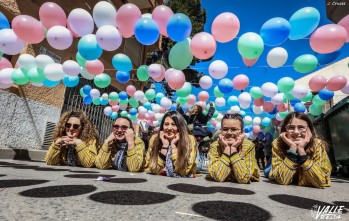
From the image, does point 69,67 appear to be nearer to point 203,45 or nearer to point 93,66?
point 93,66

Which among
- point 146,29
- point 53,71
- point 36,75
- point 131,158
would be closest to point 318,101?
point 146,29

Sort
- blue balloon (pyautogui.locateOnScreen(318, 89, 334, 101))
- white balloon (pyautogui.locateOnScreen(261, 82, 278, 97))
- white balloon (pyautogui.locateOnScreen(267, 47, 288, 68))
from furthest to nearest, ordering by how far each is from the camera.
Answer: blue balloon (pyautogui.locateOnScreen(318, 89, 334, 101)) → white balloon (pyautogui.locateOnScreen(261, 82, 278, 97)) → white balloon (pyautogui.locateOnScreen(267, 47, 288, 68))

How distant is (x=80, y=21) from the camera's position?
4.10 m

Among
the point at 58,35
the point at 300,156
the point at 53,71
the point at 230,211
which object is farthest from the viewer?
the point at 53,71

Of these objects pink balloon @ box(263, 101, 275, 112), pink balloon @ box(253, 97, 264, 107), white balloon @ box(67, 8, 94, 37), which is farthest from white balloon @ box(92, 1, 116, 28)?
pink balloon @ box(263, 101, 275, 112)

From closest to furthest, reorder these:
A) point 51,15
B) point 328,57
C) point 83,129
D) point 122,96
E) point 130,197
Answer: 1. point 130,197
2. point 51,15
3. point 83,129
4. point 328,57
5. point 122,96

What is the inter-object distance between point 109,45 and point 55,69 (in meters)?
1.24

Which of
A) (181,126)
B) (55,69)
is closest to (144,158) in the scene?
(181,126)

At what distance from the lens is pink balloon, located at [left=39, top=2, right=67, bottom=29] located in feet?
13.3

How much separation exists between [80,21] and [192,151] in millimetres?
2862

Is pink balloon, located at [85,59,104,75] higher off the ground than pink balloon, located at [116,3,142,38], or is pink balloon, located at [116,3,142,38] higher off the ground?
pink balloon, located at [116,3,142,38]

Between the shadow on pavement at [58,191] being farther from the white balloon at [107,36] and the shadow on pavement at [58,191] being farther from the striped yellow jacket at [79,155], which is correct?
the white balloon at [107,36]

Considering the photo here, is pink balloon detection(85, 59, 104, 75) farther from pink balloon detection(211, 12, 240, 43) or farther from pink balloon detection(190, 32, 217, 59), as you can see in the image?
pink balloon detection(211, 12, 240, 43)

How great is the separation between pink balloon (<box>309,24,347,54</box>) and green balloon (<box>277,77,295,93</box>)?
4.99 ft
